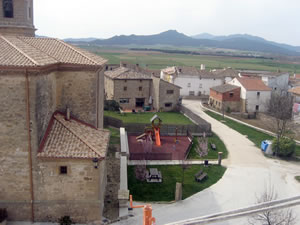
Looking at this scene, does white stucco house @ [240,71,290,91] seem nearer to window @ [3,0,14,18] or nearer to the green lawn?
the green lawn

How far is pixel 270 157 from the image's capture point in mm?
28078

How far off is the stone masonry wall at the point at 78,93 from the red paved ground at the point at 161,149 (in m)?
8.87

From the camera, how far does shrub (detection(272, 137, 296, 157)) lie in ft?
91.3

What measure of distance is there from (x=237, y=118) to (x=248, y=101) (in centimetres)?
435

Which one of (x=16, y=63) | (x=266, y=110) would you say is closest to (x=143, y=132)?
(x=16, y=63)

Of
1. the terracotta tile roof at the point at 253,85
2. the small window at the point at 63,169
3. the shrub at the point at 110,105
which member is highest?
the terracotta tile roof at the point at 253,85

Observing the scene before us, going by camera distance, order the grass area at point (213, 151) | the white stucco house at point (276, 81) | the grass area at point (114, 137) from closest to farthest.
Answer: the grass area at point (213, 151) < the grass area at point (114, 137) < the white stucco house at point (276, 81)

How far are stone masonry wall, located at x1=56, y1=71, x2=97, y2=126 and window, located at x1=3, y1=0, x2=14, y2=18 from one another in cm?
730

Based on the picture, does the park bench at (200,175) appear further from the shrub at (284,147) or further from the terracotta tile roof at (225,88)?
the terracotta tile roof at (225,88)

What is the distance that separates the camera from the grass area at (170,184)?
19.2m

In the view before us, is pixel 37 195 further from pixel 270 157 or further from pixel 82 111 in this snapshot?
pixel 270 157

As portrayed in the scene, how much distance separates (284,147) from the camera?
27906 mm

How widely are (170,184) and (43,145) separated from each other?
942cm

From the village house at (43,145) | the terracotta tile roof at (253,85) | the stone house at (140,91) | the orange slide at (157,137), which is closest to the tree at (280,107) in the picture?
the terracotta tile roof at (253,85)
